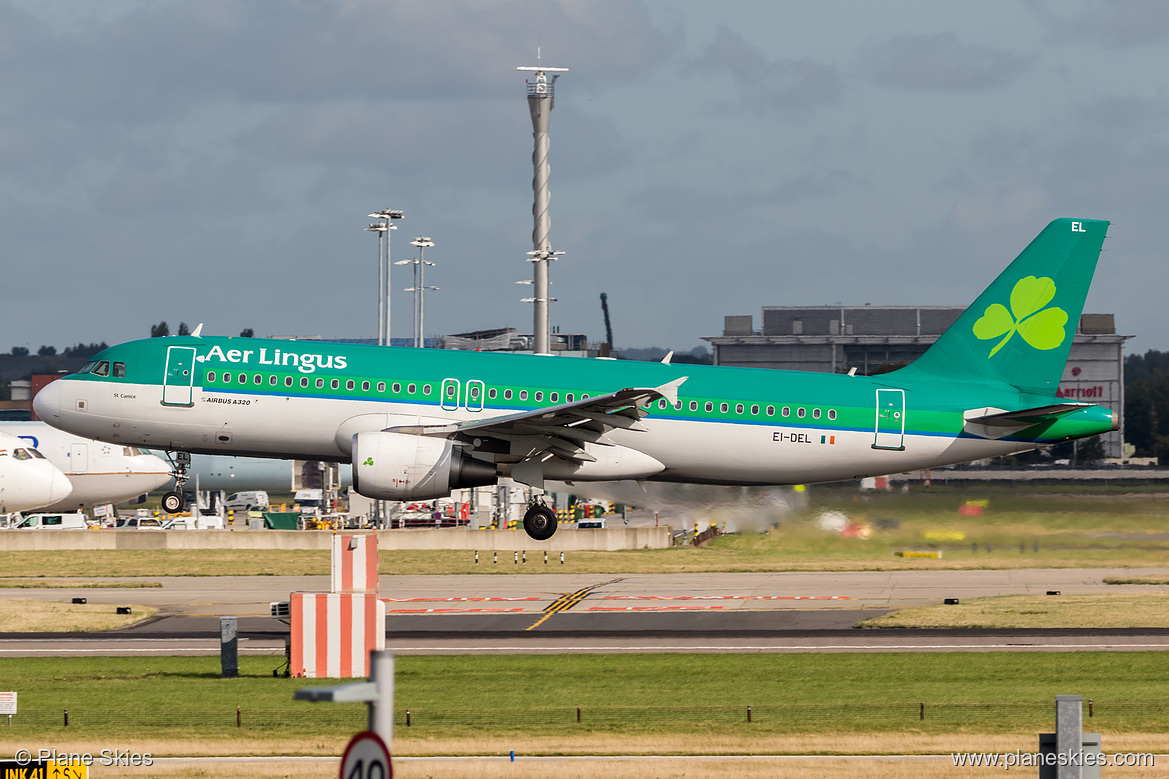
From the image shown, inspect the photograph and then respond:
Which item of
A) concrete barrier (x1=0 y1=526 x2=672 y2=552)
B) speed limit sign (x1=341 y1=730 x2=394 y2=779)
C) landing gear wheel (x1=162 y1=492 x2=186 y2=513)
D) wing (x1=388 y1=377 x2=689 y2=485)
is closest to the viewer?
speed limit sign (x1=341 y1=730 x2=394 y2=779)

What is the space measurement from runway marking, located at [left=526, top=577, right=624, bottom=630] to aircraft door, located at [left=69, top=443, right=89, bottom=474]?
37.3 metres

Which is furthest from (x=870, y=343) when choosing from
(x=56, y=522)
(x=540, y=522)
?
(x=540, y=522)

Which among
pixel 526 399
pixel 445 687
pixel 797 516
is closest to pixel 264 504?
pixel 797 516

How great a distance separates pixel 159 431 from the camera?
37094 mm

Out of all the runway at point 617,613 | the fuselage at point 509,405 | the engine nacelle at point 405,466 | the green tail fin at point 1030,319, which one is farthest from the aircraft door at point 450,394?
the green tail fin at point 1030,319

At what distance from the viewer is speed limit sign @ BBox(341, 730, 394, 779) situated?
8117 millimetres

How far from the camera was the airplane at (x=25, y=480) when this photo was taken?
61.1 metres

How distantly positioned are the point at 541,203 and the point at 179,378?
245ft

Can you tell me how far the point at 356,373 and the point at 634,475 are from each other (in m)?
8.37

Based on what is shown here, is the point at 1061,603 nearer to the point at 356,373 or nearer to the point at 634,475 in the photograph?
the point at 634,475

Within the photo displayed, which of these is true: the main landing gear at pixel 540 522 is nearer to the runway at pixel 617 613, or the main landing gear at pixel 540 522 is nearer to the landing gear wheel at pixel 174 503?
the runway at pixel 617 613

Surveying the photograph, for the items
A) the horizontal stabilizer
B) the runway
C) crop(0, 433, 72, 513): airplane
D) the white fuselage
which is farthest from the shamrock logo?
crop(0, 433, 72, 513): airplane

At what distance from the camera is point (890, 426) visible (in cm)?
3828

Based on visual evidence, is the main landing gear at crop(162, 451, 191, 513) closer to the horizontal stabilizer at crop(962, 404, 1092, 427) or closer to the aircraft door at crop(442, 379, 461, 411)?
the aircraft door at crop(442, 379, 461, 411)
